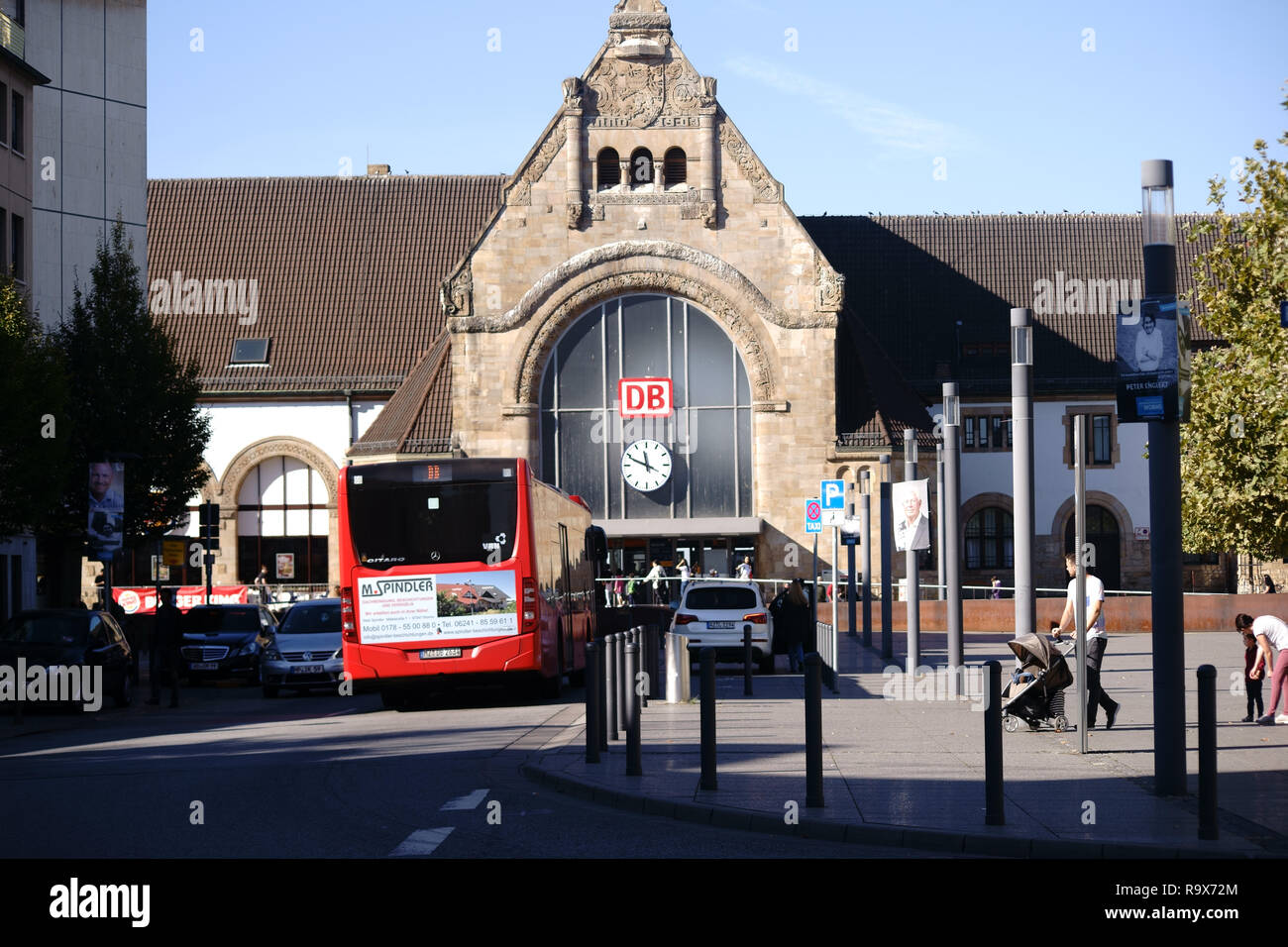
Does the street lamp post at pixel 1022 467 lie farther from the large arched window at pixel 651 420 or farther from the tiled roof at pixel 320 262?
the tiled roof at pixel 320 262

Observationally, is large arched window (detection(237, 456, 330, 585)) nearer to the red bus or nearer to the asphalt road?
the asphalt road

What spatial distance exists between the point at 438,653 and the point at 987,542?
138 ft

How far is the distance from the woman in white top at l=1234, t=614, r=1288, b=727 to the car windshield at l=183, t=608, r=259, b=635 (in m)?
20.7

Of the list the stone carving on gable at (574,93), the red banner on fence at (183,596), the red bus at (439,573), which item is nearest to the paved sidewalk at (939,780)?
the red bus at (439,573)

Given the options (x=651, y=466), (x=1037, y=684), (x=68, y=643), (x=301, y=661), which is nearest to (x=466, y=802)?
(x=1037, y=684)

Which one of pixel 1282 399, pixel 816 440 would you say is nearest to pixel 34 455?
pixel 1282 399

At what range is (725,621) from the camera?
31266 mm

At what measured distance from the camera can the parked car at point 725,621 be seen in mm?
31109

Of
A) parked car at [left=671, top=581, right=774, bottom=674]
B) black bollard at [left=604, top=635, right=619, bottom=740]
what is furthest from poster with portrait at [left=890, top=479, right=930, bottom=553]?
black bollard at [left=604, top=635, right=619, bottom=740]

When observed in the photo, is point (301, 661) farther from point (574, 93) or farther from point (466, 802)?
point (574, 93)

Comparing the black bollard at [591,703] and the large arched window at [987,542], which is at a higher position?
the large arched window at [987,542]

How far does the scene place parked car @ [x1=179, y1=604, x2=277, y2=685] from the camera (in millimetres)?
32875

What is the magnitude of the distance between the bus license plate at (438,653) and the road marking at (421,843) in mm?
10880
